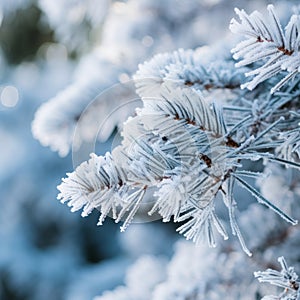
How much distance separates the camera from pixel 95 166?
1.43ft

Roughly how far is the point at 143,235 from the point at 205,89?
1.61 metres

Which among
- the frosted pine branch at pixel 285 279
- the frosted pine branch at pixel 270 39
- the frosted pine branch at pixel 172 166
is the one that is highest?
the frosted pine branch at pixel 270 39

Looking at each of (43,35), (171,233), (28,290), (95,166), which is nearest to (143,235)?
(171,233)

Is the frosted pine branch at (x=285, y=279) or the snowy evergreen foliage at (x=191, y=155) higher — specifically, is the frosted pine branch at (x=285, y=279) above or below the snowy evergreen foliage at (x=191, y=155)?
below

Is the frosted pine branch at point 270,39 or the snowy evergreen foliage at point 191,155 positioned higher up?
the frosted pine branch at point 270,39

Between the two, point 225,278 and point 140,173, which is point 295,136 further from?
point 225,278

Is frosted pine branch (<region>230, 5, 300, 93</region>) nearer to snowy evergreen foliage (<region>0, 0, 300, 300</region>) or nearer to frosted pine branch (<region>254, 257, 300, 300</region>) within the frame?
snowy evergreen foliage (<region>0, 0, 300, 300</region>)

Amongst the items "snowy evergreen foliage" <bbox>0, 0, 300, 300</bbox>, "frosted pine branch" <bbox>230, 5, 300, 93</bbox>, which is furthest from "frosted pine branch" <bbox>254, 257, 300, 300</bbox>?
"frosted pine branch" <bbox>230, 5, 300, 93</bbox>

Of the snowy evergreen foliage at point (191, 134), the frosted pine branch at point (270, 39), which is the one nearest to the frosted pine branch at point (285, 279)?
the snowy evergreen foliage at point (191, 134)

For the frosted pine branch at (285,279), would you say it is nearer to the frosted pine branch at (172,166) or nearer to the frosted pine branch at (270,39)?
the frosted pine branch at (172,166)

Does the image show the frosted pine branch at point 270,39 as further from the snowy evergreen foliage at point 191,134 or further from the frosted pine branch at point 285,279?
the frosted pine branch at point 285,279

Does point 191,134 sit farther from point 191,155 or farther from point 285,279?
point 285,279

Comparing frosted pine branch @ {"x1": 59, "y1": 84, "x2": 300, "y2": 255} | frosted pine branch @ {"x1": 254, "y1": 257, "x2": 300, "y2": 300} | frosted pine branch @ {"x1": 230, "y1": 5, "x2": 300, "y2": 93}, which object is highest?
frosted pine branch @ {"x1": 230, "y1": 5, "x2": 300, "y2": 93}

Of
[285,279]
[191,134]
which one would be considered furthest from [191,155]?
[285,279]
